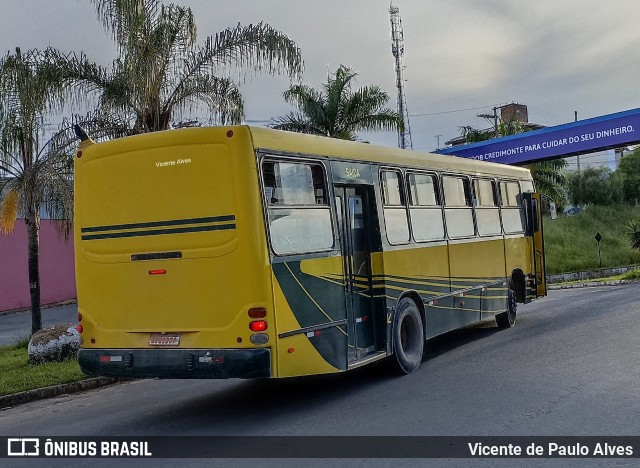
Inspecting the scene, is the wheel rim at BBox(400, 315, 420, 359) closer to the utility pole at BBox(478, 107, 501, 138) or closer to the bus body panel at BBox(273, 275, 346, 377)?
the bus body panel at BBox(273, 275, 346, 377)

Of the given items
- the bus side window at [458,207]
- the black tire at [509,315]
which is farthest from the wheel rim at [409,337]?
the black tire at [509,315]

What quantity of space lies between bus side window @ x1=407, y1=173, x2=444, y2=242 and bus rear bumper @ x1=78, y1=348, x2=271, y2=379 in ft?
13.2

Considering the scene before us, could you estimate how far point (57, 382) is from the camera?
11.1 metres

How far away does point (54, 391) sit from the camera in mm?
10820

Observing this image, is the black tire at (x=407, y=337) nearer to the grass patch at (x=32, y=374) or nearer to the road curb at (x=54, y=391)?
the road curb at (x=54, y=391)

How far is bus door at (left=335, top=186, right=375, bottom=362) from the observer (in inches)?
367

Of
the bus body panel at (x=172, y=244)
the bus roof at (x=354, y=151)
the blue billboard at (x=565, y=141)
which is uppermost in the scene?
the blue billboard at (x=565, y=141)

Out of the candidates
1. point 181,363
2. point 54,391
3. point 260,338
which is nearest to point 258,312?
point 260,338

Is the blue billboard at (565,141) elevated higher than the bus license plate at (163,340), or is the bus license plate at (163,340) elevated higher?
the blue billboard at (565,141)

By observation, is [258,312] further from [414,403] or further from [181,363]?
[414,403]

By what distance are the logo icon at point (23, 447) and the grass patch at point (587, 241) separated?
1271 inches

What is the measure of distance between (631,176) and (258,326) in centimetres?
5445

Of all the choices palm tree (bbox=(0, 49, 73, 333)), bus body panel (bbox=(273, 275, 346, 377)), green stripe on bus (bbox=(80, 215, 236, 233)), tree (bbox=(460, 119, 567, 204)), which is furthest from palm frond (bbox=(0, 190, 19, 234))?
tree (bbox=(460, 119, 567, 204))

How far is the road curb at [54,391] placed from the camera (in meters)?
10.3
